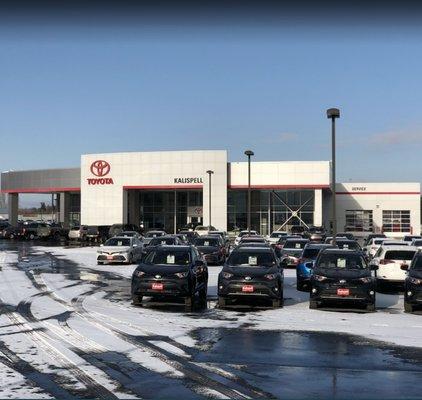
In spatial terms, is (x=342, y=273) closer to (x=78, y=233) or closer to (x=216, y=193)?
(x=78, y=233)

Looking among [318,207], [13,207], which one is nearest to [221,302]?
[318,207]

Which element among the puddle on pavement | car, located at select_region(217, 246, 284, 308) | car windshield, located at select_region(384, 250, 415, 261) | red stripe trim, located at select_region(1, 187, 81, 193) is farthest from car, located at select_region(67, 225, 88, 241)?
the puddle on pavement

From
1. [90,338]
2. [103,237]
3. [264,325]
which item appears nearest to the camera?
[90,338]

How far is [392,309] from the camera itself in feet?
49.9

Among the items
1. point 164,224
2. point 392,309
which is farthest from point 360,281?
point 164,224

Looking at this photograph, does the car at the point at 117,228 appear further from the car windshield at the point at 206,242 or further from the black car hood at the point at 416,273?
the black car hood at the point at 416,273

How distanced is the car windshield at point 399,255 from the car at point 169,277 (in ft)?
24.3

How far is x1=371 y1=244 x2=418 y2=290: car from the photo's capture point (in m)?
19.2

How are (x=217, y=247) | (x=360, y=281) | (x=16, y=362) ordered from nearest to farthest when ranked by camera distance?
(x=16, y=362) < (x=360, y=281) < (x=217, y=247)

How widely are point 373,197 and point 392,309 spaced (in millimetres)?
50967

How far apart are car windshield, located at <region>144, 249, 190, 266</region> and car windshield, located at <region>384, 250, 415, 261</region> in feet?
25.7

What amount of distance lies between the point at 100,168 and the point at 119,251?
1291 inches

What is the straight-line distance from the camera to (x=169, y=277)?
14.8 meters

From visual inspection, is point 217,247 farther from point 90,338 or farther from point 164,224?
point 164,224
